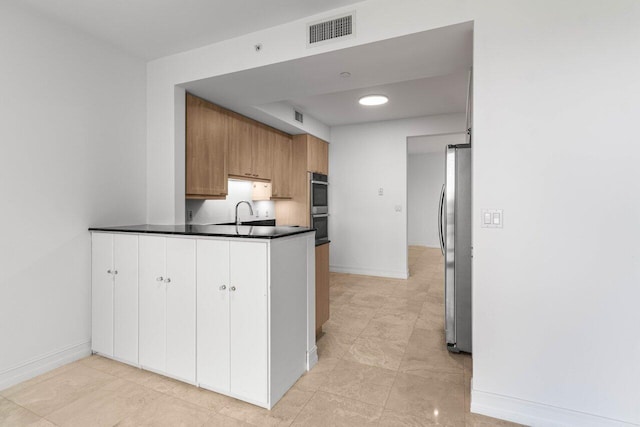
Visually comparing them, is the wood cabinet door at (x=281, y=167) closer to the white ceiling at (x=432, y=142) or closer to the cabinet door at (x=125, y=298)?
the cabinet door at (x=125, y=298)

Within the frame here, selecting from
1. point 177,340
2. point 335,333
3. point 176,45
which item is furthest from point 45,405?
point 176,45

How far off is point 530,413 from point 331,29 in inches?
109

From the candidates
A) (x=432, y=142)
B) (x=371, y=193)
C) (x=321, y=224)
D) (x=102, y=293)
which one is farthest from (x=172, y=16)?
(x=432, y=142)

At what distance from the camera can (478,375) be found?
1858 millimetres

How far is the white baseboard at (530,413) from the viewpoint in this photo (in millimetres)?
1639

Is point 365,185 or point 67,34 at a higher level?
point 67,34

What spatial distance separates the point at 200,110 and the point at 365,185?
10.4ft

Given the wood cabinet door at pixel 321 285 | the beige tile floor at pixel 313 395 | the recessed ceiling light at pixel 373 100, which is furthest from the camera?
the recessed ceiling light at pixel 373 100

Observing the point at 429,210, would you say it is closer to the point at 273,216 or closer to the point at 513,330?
the point at 273,216

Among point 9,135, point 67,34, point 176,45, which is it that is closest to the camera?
point 9,135

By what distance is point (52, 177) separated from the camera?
232 cm

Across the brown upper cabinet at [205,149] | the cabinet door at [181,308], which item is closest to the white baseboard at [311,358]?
the cabinet door at [181,308]

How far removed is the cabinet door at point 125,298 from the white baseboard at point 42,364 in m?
0.32

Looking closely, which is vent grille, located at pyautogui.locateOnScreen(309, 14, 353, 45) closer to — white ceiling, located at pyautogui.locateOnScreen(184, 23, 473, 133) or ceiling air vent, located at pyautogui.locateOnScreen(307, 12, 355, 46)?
ceiling air vent, located at pyautogui.locateOnScreen(307, 12, 355, 46)
